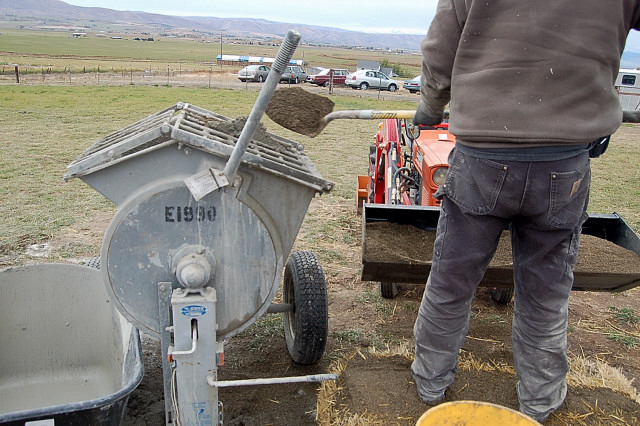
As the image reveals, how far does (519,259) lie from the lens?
2.52m

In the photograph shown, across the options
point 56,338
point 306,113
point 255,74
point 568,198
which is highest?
point 306,113

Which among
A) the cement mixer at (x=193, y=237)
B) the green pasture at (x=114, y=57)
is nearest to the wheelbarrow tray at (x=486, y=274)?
the cement mixer at (x=193, y=237)

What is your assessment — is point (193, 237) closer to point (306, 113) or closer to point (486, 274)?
point (306, 113)

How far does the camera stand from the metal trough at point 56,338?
3221 mm

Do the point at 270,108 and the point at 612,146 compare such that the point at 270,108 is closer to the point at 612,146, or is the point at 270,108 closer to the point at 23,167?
the point at 23,167

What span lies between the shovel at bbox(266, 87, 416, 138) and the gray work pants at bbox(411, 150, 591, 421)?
93cm

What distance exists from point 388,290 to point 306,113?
71.2 inches

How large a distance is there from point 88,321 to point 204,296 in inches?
55.7

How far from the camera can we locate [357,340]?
395cm

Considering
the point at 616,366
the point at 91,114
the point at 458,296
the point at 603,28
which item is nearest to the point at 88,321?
the point at 458,296

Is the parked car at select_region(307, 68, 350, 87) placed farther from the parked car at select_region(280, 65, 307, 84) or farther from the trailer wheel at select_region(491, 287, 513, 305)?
the trailer wheel at select_region(491, 287, 513, 305)

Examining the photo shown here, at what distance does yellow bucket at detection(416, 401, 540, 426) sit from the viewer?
2.06 m

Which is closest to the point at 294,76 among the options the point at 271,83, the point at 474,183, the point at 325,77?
the point at 325,77

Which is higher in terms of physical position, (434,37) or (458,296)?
(434,37)
